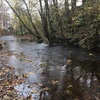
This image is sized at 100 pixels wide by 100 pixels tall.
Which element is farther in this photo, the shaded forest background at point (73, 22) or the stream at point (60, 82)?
the shaded forest background at point (73, 22)

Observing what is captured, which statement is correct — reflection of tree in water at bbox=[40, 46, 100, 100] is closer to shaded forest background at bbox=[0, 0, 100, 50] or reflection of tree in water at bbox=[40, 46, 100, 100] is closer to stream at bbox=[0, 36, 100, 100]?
stream at bbox=[0, 36, 100, 100]

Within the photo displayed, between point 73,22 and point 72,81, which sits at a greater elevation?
point 73,22

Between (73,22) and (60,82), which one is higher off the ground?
(73,22)

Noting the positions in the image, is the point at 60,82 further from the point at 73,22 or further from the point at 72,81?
the point at 73,22

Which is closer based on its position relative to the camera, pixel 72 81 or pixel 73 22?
pixel 72 81

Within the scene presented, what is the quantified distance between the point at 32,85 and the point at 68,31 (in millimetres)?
12747

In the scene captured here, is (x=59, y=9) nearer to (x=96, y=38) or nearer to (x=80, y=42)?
(x=80, y=42)

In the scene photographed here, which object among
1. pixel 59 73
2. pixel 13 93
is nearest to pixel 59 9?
pixel 59 73

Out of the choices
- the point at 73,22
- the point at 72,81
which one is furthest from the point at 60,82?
the point at 73,22

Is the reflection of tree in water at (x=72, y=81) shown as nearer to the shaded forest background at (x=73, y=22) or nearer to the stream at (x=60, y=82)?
the stream at (x=60, y=82)

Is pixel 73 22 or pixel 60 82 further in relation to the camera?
pixel 73 22

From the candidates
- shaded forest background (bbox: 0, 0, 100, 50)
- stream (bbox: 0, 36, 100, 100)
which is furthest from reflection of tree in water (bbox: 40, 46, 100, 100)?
shaded forest background (bbox: 0, 0, 100, 50)

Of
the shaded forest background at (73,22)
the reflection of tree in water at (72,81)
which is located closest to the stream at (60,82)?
the reflection of tree in water at (72,81)

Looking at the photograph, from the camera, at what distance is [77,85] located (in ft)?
20.4
